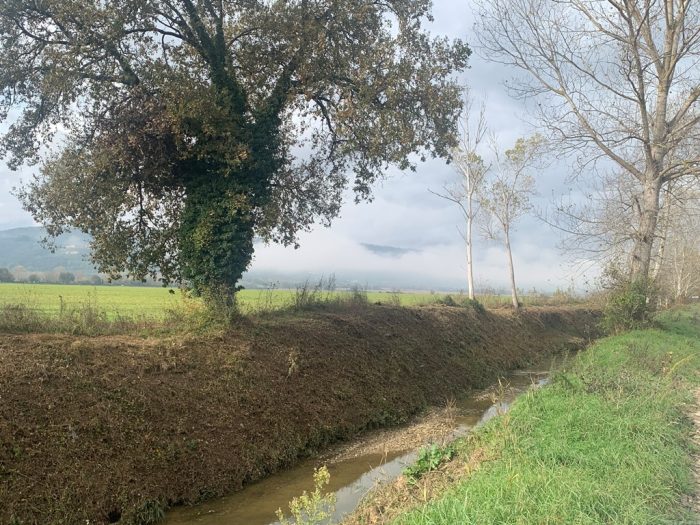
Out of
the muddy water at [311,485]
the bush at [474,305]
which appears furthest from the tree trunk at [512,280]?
the muddy water at [311,485]

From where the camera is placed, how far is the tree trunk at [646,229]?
742 inches

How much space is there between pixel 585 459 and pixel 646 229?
1645cm

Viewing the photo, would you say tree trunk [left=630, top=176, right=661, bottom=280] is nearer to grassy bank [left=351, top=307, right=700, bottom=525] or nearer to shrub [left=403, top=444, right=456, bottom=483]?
grassy bank [left=351, top=307, right=700, bottom=525]

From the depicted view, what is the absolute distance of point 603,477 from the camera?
5.30 m

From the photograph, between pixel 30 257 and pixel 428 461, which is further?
pixel 30 257

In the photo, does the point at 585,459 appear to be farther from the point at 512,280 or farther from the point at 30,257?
the point at 30,257

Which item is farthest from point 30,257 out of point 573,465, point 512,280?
point 573,465

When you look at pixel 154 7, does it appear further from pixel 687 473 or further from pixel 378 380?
pixel 687 473

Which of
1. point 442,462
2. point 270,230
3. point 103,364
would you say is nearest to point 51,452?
point 103,364

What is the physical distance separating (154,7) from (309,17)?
13.6ft

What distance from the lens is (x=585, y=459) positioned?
5.87 m

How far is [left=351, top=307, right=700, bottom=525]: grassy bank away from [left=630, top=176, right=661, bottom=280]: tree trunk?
10.1 meters

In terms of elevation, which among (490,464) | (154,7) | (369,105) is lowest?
(490,464)

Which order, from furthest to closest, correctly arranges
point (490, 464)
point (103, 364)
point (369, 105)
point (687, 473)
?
point (369, 105)
point (103, 364)
point (490, 464)
point (687, 473)
